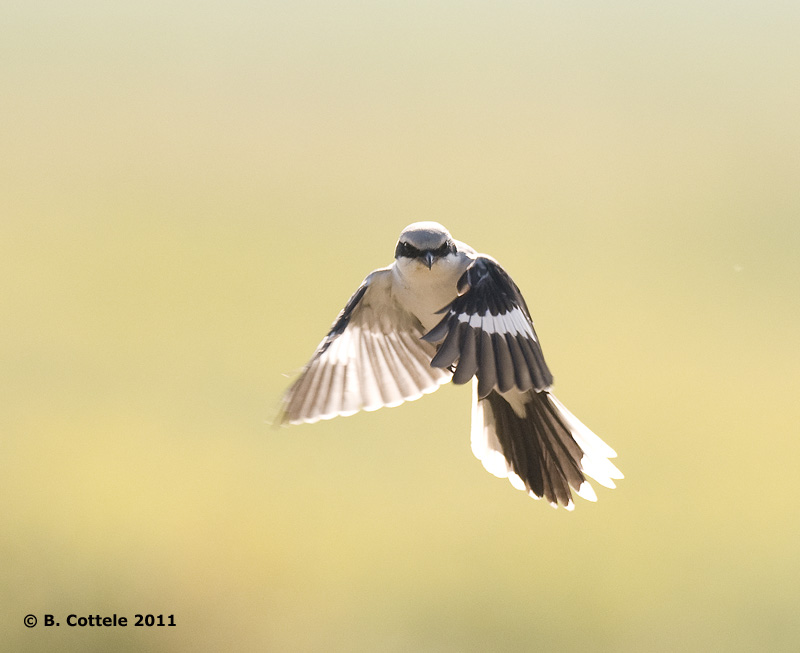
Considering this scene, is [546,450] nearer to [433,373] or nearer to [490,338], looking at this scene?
[433,373]

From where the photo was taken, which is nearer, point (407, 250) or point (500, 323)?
point (500, 323)

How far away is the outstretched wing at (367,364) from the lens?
4.40 metres

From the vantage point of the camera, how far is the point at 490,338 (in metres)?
3.57

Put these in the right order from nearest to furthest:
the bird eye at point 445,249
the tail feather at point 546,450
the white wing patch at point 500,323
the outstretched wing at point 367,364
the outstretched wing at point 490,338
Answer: the outstretched wing at point 490,338, the white wing patch at point 500,323, the bird eye at point 445,249, the outstretched wing at point 367,364, the tail feather at point 546,450

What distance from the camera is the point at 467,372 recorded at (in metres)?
3.35

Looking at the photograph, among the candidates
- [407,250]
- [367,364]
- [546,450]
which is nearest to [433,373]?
[367,364]

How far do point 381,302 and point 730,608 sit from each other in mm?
4783

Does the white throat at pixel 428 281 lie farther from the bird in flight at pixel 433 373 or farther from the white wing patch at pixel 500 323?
the white wing patch at pixel 500 323

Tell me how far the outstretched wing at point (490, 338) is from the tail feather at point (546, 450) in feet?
2.33

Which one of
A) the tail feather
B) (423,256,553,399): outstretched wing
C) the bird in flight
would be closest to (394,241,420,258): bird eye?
the bird in flight

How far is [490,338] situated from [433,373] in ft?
3.63

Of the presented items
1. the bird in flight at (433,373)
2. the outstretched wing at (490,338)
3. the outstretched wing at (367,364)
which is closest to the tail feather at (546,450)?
the bird in flight at (433,373)

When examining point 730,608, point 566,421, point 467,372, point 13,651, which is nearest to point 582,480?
point 566,421

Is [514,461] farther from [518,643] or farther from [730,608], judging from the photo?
[730,608]
